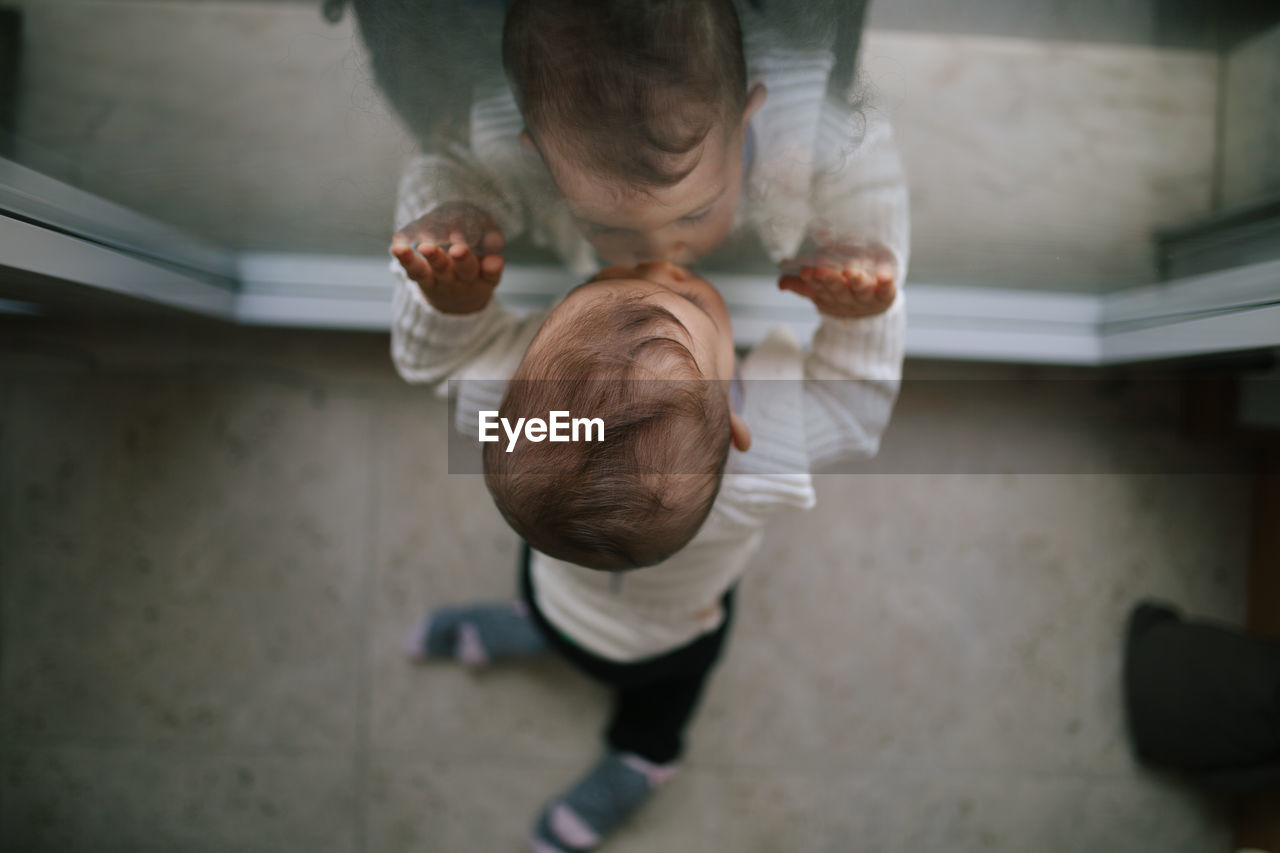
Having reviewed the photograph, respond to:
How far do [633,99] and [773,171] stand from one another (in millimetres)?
112

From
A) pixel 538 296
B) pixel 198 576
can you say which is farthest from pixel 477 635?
pixel 538 296

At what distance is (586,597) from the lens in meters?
0.60

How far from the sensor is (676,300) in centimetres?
39

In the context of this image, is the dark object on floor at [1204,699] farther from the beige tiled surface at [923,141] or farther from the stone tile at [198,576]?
the stone tile at [198,576]

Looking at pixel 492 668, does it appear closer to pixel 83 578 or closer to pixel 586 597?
pixel 586 597

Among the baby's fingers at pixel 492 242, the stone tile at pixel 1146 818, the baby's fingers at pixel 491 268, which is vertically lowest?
the stone tile at pixel 1146 818

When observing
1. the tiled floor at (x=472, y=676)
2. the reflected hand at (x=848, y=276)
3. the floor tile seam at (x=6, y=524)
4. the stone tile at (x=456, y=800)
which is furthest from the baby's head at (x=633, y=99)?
the floor tile seam at (x=6, y=524)

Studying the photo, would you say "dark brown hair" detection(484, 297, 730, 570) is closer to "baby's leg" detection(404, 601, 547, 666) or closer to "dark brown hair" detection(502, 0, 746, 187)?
"dark brown hair" detection(502, 0, 746, 187)

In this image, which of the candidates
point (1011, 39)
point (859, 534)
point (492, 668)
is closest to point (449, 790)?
point (492, 668)

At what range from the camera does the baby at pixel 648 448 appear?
14.0 inches

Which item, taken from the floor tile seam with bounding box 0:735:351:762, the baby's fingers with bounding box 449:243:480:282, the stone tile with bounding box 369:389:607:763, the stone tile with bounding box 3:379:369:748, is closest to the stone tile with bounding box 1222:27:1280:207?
the baby's fingers with bounding box 449:243:480:282

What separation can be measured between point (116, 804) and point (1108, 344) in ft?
4.23

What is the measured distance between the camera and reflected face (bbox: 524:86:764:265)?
0.36 m

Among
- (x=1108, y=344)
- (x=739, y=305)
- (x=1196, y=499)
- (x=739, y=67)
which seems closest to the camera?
(x=739, y=67)
